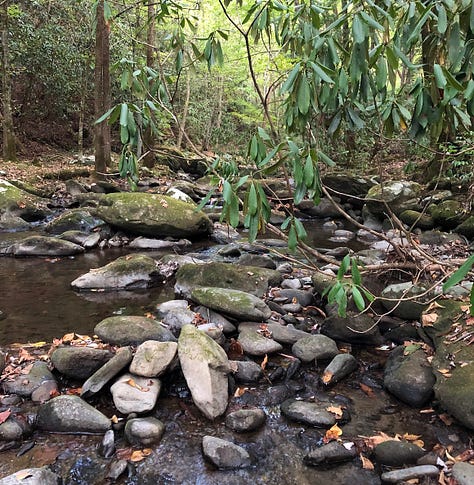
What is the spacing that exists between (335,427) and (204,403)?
101 cm

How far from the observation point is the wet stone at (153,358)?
3550 mm

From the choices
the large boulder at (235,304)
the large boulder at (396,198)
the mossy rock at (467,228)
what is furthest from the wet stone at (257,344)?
the large boulder at (396,198)

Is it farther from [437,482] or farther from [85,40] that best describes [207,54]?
[85,40]

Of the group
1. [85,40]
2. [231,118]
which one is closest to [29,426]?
[85,40]

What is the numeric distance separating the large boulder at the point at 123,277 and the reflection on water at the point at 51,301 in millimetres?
156

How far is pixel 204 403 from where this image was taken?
3.31 m

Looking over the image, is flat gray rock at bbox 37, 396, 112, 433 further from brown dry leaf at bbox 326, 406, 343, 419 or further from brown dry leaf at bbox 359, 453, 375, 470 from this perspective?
brown dry leaf at bbox 359, 453, 375, 470

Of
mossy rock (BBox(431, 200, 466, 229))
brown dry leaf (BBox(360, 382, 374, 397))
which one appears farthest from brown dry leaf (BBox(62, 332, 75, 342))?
mossy rock (BBox(431, 200, 466, 229))

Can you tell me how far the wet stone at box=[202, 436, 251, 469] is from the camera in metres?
2.83

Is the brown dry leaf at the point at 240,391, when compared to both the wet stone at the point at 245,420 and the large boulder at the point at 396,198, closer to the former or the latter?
the wet stone at the point at 245,420

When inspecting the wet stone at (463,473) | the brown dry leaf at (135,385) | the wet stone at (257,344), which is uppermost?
the wet stone at (463,473)

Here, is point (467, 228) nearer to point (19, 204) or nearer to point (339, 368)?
point (339, 368)

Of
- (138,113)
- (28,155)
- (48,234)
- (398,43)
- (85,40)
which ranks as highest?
(85,40)

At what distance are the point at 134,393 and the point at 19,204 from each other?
804cm
